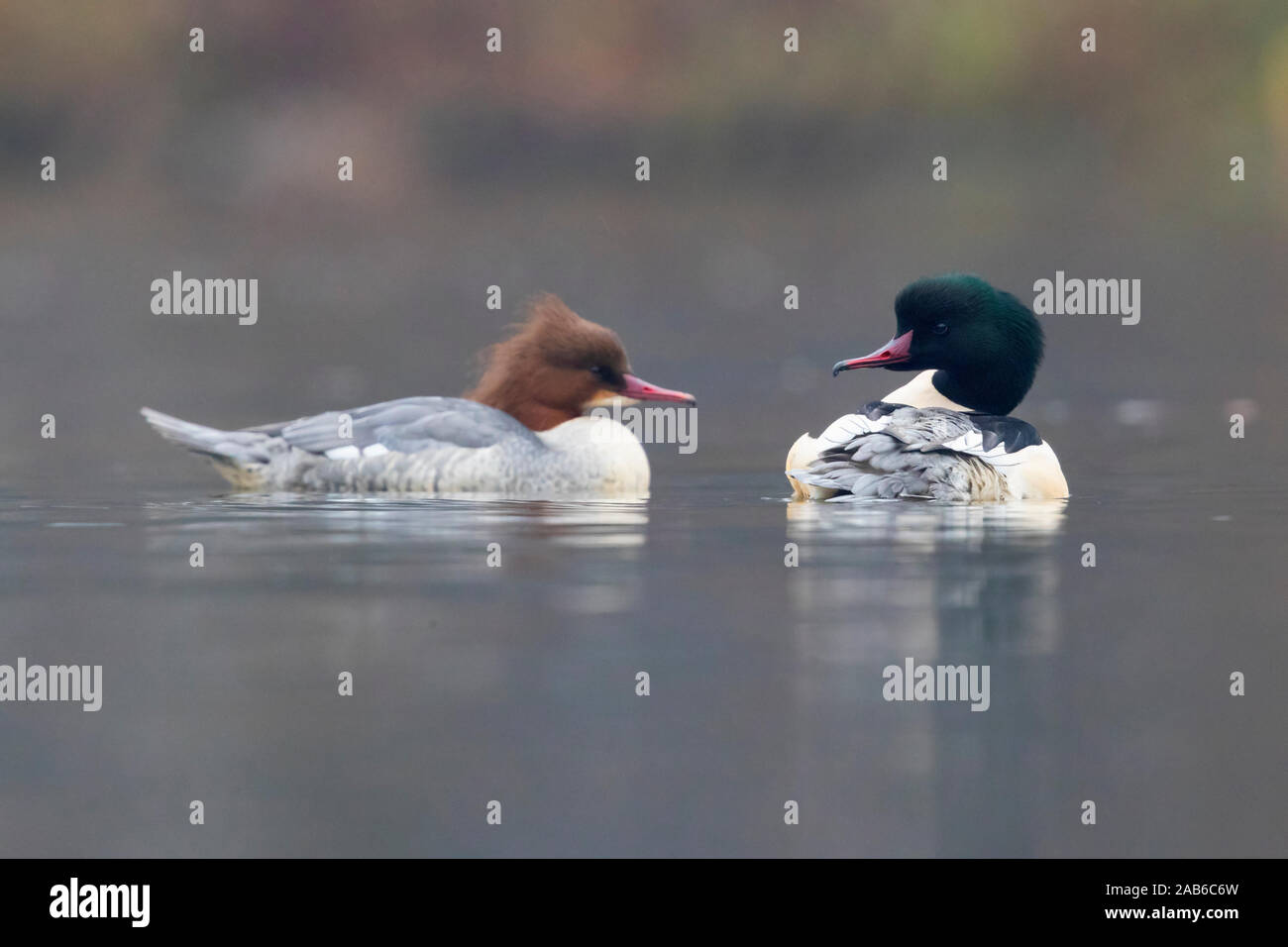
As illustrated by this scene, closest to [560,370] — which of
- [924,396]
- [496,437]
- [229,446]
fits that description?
[496,437]

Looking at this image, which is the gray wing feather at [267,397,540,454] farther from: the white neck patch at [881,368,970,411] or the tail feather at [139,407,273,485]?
the white neck patch at [881,368,970,411]

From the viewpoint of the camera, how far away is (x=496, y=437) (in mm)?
9961

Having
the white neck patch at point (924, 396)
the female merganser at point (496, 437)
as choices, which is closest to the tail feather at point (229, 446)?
the female merganser at point (496, 437)

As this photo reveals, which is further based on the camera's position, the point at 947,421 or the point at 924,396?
the point at 924,396

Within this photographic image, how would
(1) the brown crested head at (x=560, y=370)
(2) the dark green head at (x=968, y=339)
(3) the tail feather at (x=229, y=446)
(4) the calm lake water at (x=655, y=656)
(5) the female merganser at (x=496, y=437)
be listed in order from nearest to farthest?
1. (4) the calm lake water at (x=655, y=656)
2. (2) the dark green head at (x=968, y=339)
3. (5) the female merganser at (x=496, y=437)
4. (3) the tail feather at (x=229, y=446)
5. (1) the brown crested head at (x=560, y=370)

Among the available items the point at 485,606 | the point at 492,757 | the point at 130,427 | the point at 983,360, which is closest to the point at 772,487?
the point at 983,360

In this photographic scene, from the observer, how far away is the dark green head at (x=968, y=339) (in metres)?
9.51

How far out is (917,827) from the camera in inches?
167

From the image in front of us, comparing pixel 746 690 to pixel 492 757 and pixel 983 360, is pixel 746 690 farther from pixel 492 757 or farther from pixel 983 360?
pixel 983 360

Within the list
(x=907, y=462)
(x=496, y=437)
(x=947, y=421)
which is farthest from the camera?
(x=496, y=437)

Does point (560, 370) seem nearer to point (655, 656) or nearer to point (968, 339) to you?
point (968, 339)

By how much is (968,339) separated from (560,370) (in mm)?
2272

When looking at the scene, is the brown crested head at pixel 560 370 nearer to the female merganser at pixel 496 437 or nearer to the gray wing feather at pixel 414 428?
the female merganser at pixel 496 437

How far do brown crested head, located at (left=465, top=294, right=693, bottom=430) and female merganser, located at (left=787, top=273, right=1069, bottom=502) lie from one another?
1.50 metres
